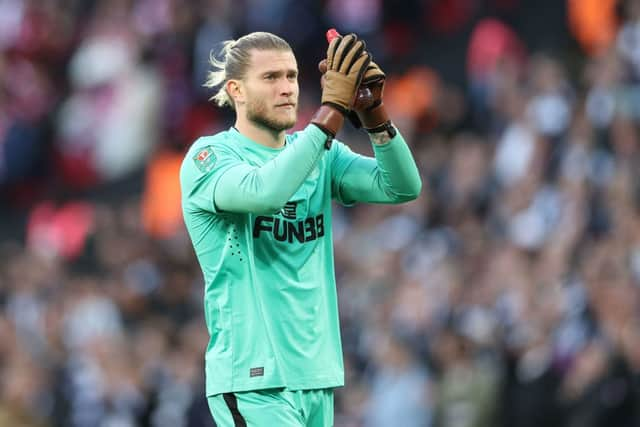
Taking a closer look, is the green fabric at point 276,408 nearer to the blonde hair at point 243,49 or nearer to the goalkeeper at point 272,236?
the goalkeeper at point 272,236

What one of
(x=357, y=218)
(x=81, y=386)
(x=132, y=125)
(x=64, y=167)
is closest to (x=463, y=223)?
(x=357, y=218)

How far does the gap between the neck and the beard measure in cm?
4

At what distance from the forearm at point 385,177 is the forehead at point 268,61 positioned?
458mm

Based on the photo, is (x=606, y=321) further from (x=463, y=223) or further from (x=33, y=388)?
(x=33, y=388)

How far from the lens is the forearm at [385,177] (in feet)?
17.5

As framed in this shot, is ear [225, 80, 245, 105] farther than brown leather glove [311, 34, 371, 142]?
Yes

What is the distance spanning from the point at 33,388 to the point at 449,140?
4.13 metres

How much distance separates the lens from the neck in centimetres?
536

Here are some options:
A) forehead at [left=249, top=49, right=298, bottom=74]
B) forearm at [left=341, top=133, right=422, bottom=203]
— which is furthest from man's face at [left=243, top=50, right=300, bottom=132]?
forearm at [left=341, top=133, right=422, bottom=203]

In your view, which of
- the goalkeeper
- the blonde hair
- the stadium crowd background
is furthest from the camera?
the stadium crowd background

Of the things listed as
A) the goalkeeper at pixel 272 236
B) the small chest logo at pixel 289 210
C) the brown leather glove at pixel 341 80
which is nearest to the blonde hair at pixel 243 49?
the goalkeeper at pixel 272 236

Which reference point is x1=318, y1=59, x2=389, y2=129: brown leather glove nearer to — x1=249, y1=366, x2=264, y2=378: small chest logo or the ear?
the ear

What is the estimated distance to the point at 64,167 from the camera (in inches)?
627

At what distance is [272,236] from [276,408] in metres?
0.64
